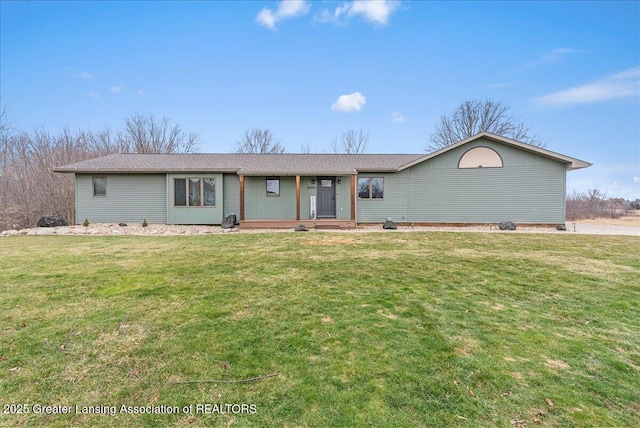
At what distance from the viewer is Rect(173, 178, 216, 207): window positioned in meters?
13.1

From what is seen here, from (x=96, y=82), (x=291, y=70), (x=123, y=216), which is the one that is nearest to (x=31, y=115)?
(x=96, y=82)

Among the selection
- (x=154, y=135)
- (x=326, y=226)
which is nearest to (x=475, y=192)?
(x=326, y=226)

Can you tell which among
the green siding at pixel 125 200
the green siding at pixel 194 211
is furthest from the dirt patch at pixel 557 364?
the green siding at pixel 125 200

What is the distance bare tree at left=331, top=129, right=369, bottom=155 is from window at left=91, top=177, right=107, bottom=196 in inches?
809

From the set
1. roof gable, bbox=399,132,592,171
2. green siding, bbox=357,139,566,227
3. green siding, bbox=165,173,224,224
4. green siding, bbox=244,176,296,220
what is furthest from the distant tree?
roof gable, bbox=399,132,592,171

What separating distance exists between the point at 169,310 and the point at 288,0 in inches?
563

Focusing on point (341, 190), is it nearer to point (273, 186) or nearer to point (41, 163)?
point (273, 186)

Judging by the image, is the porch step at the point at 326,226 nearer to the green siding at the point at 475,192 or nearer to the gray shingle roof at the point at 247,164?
the green siding at the point at 475,192

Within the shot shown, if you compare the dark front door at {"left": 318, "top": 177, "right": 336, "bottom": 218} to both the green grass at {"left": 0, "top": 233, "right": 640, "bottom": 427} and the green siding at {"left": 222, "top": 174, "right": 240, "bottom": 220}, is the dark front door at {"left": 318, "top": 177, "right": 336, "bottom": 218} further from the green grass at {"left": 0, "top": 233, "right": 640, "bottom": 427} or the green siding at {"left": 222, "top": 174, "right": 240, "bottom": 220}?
the green grass at {"left": 0, "top": 233, "right": 640, "bottom": 427}

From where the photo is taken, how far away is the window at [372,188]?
13.7 meters

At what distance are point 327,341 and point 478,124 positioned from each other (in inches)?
1224

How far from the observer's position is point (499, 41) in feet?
50.1

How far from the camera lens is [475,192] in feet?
43.4

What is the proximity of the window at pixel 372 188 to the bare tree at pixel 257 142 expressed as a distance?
17.7m
